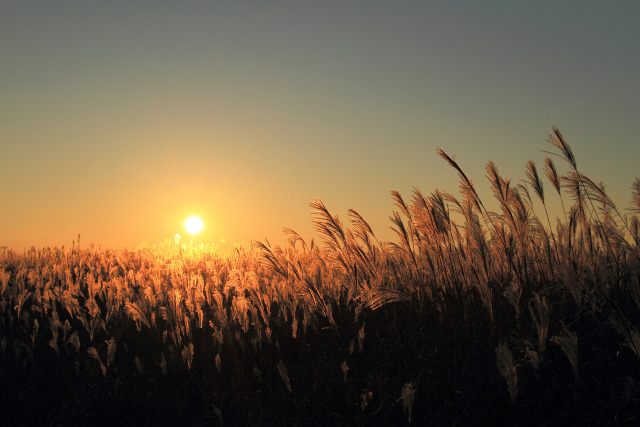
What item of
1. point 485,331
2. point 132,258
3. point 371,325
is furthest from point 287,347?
point 132,258

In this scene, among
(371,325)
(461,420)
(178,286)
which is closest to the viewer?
(461,420)

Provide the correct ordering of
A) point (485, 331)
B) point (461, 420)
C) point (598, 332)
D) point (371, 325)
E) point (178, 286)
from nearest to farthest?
point (461, 420), point (598, 332), point (485, 331), point (371, 325), point (178, 286)

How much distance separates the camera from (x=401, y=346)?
12.6 feet

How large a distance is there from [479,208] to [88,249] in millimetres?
9083

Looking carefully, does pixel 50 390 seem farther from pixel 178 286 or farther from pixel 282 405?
pixel 178 286

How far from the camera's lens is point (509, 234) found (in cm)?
457

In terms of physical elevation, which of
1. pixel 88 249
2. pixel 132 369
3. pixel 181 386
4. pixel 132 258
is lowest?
pixel 181 386

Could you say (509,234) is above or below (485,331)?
above

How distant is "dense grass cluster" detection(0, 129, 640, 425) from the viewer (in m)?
3.05

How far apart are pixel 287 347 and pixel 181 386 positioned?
92cm

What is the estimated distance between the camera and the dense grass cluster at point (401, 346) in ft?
10.0

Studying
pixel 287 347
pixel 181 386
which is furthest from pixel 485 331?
pixel 181 386

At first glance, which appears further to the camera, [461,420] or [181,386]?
[181,386]

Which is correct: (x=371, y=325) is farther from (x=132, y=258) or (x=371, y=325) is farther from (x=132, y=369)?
(x=132, y=258)
